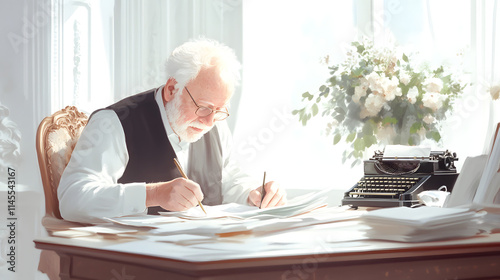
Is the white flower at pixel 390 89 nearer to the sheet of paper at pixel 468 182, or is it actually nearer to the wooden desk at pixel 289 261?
the sheet of paper at pixel 468 182

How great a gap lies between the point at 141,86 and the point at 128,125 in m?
1.39

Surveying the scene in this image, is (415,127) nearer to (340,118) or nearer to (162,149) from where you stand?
(340,118)

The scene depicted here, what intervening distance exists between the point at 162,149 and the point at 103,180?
333 mm

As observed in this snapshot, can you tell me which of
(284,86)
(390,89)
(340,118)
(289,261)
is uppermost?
(284,86)

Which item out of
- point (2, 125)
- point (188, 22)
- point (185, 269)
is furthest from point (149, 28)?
point (185, 269)

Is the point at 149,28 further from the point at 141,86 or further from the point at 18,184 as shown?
the point at 18,184

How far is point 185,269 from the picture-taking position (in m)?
0.93

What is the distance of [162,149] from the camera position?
2.21m

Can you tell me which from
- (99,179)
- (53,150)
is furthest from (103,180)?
(53,150)

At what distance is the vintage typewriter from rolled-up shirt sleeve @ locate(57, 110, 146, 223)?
750 mm

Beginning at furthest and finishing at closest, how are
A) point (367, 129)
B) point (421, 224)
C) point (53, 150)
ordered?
1. point (367, 129)
2. point (53, 150)
3. point (421, 224)

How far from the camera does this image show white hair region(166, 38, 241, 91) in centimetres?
216

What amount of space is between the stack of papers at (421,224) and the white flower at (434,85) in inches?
48.9

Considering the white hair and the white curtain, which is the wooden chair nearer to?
the white hair
